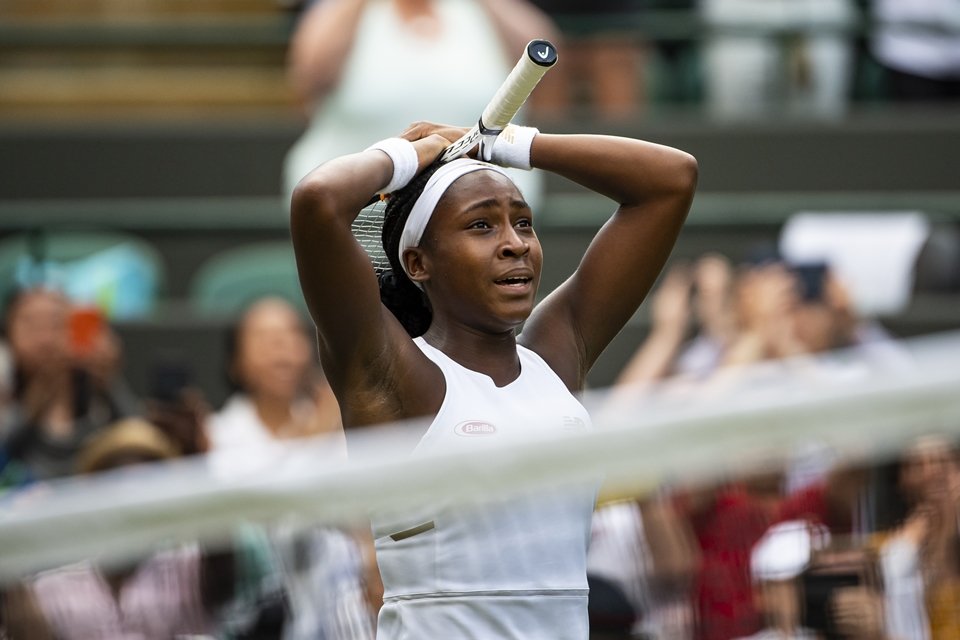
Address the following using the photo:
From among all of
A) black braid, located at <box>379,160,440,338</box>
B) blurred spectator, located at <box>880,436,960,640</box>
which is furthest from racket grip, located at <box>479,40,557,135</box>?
blurred spectator, located at <box>880,436,960,640</box>

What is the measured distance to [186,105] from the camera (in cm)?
916

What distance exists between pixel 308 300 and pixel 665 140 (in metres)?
5.24

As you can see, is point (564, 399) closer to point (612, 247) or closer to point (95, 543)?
point (612, 247)

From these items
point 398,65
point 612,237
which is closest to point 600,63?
point 398,65

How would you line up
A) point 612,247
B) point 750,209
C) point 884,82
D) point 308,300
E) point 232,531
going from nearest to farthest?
point 232,531, point 308,300, point 612,247, point 750,209, point 884,82

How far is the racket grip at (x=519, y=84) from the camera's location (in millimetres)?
3137

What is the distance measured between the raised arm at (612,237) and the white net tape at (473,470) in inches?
46.3

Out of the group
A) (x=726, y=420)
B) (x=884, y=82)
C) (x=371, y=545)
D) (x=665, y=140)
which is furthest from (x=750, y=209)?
(x=726, y=420)

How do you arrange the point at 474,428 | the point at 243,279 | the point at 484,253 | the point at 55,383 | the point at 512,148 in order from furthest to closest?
the point at 243,279 < the point at 55,383 < the point at 512,148 < the point at 484,253 < the point at 474,428

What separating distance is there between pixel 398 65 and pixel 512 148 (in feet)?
9.22

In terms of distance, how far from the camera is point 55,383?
20.8 ft

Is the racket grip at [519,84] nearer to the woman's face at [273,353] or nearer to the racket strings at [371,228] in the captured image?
the racket strings at [371,228]

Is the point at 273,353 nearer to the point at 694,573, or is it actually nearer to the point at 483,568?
the point at 483,568

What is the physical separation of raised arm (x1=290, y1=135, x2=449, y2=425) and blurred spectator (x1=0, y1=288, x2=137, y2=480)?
10.2ft
